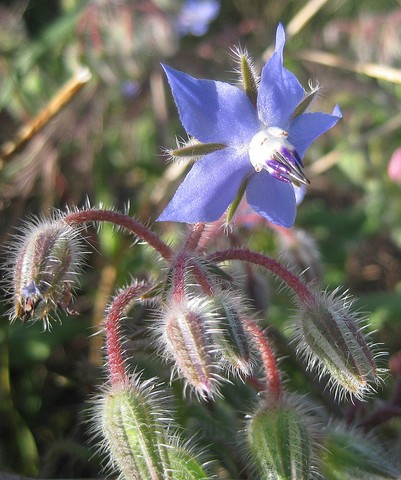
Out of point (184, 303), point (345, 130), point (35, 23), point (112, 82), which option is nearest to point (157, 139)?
point (112, 82)

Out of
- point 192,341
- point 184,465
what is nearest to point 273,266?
point 192,341

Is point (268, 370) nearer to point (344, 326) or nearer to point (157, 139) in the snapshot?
point (344, 326)

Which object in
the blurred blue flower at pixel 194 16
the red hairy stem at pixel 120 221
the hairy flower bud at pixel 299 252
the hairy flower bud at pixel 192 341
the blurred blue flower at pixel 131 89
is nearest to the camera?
the hairy flower bud at pixel 192 341

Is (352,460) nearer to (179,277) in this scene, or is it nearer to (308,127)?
(179,277)

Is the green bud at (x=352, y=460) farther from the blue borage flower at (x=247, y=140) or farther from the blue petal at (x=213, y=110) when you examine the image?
the blue petal at (x=213, y=110)

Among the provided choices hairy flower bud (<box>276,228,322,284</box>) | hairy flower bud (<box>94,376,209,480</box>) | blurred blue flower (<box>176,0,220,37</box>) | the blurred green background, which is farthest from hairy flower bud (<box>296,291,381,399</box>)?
blurred blue flower (<box>176,0,220,37</box>)

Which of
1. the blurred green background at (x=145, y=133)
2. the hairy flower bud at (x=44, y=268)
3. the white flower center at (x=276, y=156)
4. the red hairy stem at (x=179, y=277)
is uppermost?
the hairy flower bud at (x=44, y=268)

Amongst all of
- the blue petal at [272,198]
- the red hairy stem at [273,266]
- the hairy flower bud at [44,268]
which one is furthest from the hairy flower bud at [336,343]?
the hairy flower bud at [44,268]
